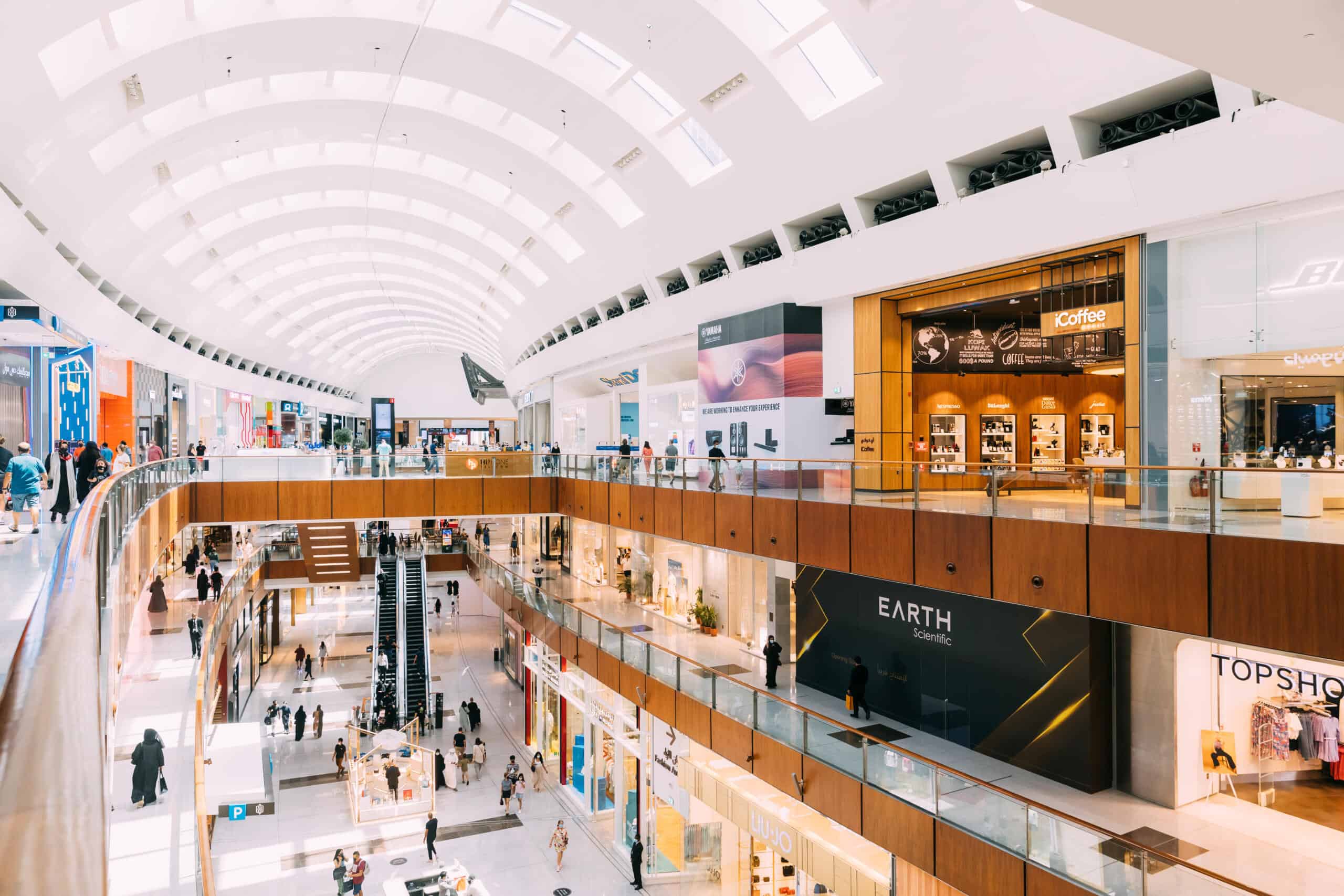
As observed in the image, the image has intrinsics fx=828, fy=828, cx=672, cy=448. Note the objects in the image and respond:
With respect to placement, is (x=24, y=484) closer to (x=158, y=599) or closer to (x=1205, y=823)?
(x=158, y=599)

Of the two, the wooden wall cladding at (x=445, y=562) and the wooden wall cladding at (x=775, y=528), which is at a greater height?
the wooden wall cladding at (x=775, y=528)

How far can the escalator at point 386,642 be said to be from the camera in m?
25.8

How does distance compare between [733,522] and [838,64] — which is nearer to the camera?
[838,64]

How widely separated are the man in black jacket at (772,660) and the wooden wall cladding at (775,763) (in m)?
2.66

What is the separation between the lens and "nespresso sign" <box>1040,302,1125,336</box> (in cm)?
1173

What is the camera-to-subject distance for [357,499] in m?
22.0

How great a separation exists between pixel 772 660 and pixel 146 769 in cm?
1019

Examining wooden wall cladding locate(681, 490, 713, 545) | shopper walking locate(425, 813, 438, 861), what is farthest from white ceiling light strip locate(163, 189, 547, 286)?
shopper walking locate(425, 813, 438, 861)

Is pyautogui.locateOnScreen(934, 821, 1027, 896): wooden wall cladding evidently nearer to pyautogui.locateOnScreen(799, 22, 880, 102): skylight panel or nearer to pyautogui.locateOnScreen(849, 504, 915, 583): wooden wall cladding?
pyautogui.locateOnScreen(849, 504, 915, 583): wooden wall cladding

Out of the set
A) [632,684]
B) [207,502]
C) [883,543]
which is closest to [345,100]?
[207,502]

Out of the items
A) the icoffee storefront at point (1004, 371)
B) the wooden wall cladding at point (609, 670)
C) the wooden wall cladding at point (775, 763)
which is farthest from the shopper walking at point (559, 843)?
the icoffee storefront at point (1004, 371)

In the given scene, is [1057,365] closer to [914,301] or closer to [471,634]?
[914,301]

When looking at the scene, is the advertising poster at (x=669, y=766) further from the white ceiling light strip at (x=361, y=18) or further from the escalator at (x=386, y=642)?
the white ceiling light strip at (x=361, y=18)

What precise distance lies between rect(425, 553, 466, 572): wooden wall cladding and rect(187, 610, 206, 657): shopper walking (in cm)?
1647
